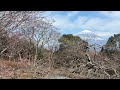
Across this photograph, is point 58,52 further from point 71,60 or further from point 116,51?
point 116,51

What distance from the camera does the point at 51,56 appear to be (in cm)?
541

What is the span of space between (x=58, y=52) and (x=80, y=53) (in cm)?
47

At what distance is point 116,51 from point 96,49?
1.39 ft

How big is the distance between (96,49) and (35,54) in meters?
1.31

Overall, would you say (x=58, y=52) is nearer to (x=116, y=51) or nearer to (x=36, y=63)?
(x=36, y=63)

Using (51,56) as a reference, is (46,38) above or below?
above
